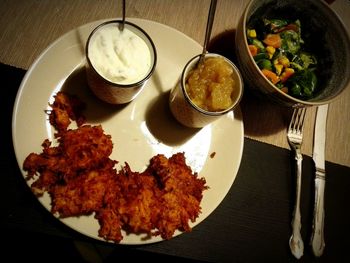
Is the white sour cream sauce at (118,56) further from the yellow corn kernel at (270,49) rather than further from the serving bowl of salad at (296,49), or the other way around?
the yellow corn kernel at (270,49)

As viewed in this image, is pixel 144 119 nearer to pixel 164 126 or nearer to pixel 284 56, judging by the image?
pixel 164 126

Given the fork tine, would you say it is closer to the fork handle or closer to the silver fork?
the silver fork

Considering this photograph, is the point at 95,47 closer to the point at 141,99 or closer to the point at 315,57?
the point at 141,99

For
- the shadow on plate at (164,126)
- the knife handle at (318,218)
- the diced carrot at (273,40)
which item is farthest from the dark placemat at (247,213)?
the diced carrot at (273,40)

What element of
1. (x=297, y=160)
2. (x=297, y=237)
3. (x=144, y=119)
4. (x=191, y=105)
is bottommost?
(x=297, y=237)

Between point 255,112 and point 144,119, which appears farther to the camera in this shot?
point 255,112

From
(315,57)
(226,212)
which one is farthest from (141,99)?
(315,57)

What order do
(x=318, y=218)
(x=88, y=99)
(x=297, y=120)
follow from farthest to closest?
1. (x=297, y=120)
2. (x=318, y=218)
3. (x=88, y=99)

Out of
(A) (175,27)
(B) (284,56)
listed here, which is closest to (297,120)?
(B) (284,56)
